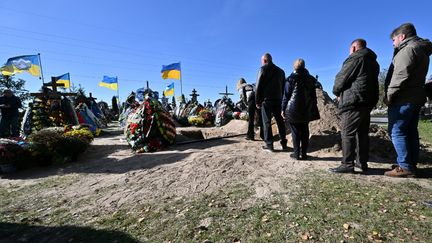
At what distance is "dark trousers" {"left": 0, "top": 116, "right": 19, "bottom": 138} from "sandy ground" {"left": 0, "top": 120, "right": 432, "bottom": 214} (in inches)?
199

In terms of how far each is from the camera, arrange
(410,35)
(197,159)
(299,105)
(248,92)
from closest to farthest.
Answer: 1. (410,35)
2. (299,105)
3. (197,159)
4. (248,92)

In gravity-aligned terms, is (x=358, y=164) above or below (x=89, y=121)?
below

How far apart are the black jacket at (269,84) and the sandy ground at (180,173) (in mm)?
1079

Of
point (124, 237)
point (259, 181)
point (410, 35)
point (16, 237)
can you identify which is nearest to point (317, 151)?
point (259, 181)

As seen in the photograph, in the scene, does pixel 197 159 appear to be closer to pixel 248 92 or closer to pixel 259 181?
pixel 259 181

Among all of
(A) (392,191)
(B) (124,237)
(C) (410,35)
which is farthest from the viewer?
(C) (410,35)

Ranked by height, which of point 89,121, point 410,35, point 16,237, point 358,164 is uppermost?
point 410,35

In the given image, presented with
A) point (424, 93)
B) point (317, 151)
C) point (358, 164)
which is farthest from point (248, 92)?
point (424, 93)

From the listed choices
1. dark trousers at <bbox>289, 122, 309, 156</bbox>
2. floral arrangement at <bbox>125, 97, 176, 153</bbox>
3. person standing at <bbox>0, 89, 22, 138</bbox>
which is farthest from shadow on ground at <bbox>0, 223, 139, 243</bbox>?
person standing at <bbox>0, 89, 22, 138</bbox>

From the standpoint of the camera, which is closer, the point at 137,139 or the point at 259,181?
the point at 259,181

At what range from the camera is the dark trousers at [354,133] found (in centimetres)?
376

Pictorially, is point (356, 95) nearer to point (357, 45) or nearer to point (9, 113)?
point (357, 45)

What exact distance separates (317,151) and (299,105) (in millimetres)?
1253

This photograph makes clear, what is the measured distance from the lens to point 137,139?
21.5ft
